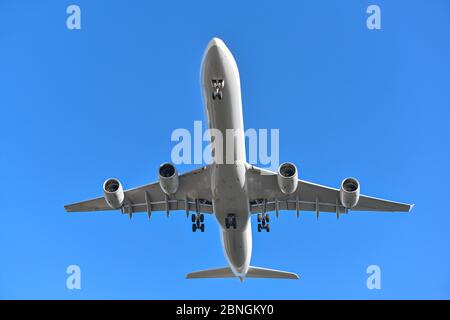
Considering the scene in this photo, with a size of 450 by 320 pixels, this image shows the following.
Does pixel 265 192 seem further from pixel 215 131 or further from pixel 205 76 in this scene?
pixel 205 76

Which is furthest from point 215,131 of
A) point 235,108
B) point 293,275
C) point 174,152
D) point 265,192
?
point 293,275

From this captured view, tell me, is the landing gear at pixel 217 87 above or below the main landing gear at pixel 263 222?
above

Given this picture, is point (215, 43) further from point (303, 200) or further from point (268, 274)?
point (268, 274)

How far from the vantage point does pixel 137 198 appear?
108ft

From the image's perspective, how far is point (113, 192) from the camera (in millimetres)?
29609

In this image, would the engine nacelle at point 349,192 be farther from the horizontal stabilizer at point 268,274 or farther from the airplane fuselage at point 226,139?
the horizontal stabilizer at point 268,274

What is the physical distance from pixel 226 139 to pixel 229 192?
3.00m

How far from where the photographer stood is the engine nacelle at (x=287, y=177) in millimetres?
28447

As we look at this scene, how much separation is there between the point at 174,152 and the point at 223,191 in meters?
3.03

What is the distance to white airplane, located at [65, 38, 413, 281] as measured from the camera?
2611cm

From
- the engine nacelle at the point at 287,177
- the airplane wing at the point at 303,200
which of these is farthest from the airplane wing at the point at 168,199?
the engine nacelle at the point at 287,177

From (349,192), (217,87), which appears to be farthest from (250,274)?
(217,87)

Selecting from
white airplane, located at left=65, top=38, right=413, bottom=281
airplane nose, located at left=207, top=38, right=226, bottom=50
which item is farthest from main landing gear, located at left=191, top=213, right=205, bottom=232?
airplane nose, located at left=207, top=38, right=226, bottom=50

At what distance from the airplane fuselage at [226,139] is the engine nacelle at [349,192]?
467 cm
